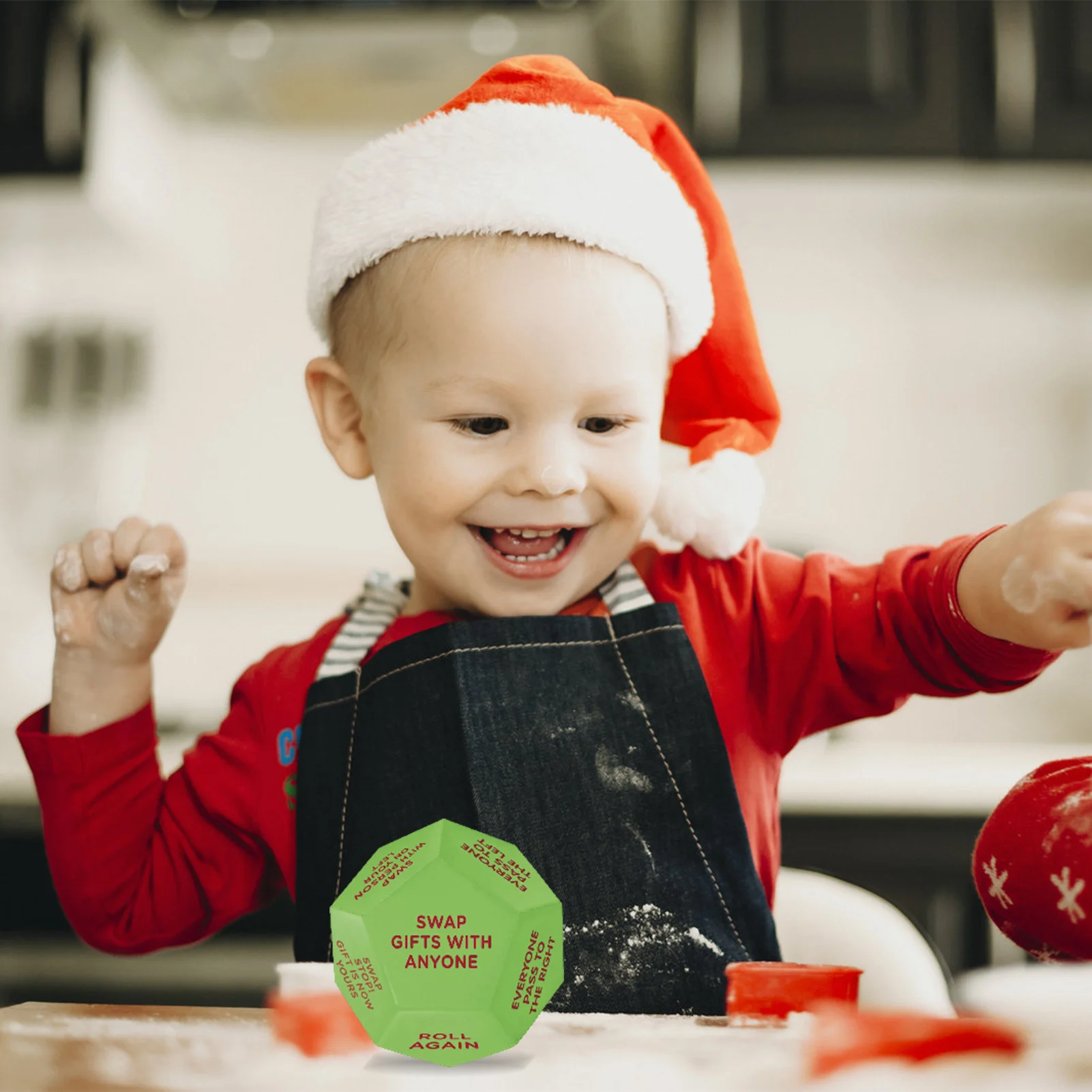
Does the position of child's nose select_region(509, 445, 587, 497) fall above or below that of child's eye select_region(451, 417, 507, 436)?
below

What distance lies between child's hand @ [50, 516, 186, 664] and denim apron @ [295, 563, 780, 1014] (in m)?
0.14

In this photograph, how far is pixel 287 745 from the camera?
0.79 m

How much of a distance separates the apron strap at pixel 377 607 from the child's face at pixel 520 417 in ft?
0.08

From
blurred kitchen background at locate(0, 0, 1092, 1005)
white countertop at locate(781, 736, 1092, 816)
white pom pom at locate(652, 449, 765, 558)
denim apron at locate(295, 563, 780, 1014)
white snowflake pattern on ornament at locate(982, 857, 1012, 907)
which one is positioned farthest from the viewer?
blurred kitchen background at locate(0, 0, 1092, 1005)

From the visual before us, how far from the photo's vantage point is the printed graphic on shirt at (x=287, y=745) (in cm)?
79

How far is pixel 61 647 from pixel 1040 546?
609 millimetres

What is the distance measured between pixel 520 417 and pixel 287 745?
296 mm

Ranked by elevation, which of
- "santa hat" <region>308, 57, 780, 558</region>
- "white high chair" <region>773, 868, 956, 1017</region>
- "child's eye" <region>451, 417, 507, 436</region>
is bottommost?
"white high chair" <region>773, 868, 956, 1017</region>

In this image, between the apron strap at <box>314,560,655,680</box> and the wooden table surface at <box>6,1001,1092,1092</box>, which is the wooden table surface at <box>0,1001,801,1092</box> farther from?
the apron strap at <box>314,560,655,680</box>

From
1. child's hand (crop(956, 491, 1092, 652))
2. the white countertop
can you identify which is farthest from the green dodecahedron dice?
the white countertop

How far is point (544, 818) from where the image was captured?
2.18ft

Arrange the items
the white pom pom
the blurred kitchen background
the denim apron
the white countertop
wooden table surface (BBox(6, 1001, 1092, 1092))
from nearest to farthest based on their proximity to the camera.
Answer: wooden table surface (BBox(6, 1001, 1092, 1092))
the denim apron
the white pom pom
the white countertop
the blurred kitchen background

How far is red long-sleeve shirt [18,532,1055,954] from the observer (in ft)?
2.37

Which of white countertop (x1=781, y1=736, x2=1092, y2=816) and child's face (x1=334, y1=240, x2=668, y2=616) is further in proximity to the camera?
white countertop (x1=781, y1=736, x2=1092, y2=816)
